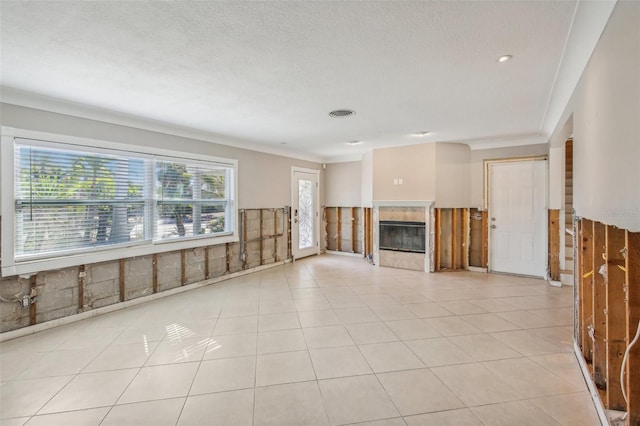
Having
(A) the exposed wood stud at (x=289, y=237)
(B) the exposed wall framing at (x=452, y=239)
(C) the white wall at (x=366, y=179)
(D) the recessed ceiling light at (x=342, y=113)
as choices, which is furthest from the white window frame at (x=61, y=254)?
(B) the exposed wall framing at (x=452, y=239)

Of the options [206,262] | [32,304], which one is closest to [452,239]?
[206,262]

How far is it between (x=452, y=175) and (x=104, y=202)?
5823 mm

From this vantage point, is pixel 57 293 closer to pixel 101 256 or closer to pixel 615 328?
pixel 101 256

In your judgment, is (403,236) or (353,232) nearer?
(403,236)

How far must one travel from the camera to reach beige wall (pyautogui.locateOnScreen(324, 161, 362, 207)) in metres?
7.24

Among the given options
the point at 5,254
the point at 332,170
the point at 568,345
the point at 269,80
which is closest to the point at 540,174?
the point at 568,345

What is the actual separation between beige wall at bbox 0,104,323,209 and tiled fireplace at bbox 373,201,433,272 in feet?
6.75

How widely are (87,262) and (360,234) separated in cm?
551

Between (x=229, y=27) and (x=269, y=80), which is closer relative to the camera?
(x=229, y=27)

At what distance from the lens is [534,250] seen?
5.19 meters

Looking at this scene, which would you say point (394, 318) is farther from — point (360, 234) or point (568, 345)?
point (360, 234)

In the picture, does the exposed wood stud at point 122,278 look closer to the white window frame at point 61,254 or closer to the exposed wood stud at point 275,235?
the white window frame at point 61,254

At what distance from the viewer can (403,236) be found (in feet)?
19.8

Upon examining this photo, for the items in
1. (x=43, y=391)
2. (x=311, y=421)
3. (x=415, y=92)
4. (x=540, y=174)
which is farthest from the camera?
(x=540, y=174)
